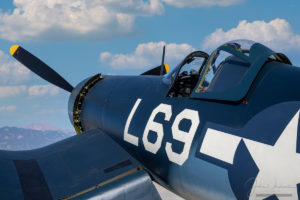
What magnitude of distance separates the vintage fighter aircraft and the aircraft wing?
1cm

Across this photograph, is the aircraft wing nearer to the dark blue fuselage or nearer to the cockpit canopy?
the dark blue fuselage

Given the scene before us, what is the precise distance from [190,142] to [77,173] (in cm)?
200

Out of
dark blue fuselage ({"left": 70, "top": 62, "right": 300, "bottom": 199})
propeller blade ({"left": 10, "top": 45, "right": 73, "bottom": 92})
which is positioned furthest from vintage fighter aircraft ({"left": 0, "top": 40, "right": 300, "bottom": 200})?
propeller blade ({"left": 10, "top": 45, "right": 73, "bottom": 92})

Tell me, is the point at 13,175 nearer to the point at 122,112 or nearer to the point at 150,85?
the point at 122,112

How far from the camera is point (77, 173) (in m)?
4.60

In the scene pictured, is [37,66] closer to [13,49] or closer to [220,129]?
[13,49]

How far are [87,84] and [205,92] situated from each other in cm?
416

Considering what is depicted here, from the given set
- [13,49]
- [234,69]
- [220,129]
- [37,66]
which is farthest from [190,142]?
[13,49]

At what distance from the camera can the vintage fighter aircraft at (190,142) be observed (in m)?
2.77

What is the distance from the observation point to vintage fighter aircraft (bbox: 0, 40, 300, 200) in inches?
109

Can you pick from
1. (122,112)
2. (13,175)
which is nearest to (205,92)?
(122,112)

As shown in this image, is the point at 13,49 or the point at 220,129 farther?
the point at 13,49

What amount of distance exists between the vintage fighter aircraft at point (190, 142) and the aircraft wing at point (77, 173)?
0.5 inches

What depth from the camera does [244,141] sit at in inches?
114
